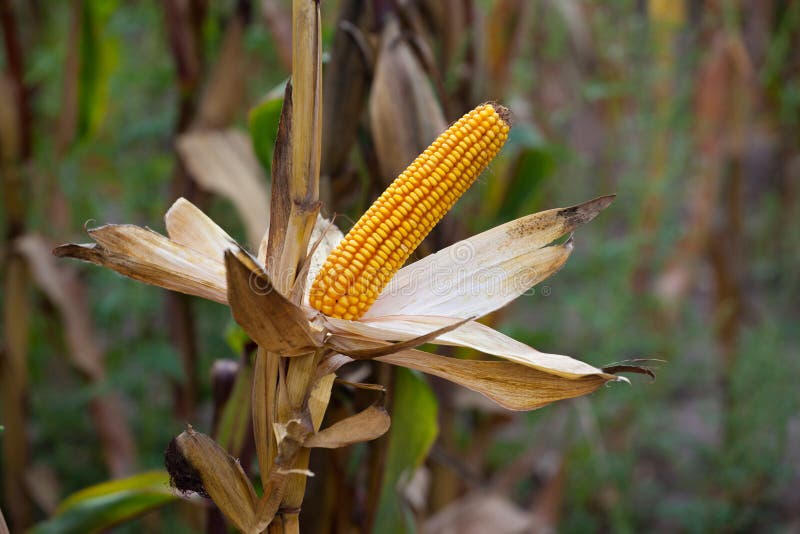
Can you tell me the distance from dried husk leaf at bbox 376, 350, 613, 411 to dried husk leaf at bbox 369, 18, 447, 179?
1.81 ft

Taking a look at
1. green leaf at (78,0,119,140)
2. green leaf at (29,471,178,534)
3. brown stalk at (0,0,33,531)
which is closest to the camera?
green leaf at (29,471,178,534)

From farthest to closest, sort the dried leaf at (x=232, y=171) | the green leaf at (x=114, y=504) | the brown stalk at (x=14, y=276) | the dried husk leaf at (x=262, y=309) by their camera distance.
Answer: the brown stalk at (x=14, y=276) < the dried leaf at (x=232, y=171) < the green leaf at (x=114, y=504) < the dried husk leaf at (x=262, y=309)

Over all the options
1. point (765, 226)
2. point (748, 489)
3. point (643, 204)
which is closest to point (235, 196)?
point (643, 204)

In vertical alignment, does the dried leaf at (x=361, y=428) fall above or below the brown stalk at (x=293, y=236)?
below

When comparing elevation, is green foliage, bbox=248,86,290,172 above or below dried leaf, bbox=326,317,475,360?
above

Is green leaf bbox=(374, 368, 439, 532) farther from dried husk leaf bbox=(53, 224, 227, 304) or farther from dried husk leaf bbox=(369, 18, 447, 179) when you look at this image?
dried husk leaf bbox=(53, 224, 227, 304)

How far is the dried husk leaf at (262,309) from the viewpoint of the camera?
636 millimetres

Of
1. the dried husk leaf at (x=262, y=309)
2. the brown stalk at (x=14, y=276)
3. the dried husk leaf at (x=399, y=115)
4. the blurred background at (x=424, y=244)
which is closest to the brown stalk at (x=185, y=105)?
the blurred background at (x=424, y=244)

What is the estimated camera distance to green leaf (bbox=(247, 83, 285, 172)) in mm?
1198

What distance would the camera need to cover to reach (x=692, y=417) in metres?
3.03

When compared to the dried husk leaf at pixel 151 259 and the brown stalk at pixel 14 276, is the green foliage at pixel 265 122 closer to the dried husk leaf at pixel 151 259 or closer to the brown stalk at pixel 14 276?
the dried husk leaf at pixel 151 259

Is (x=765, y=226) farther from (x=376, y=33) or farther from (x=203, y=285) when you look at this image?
(x=203, y=285)

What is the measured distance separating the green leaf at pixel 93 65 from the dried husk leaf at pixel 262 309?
156cm

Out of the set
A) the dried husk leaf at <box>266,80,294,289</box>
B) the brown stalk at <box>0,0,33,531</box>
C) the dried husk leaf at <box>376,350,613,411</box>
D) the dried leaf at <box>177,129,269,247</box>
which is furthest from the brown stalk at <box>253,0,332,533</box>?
the brown stalk at <box>0,0,33,531</box>
